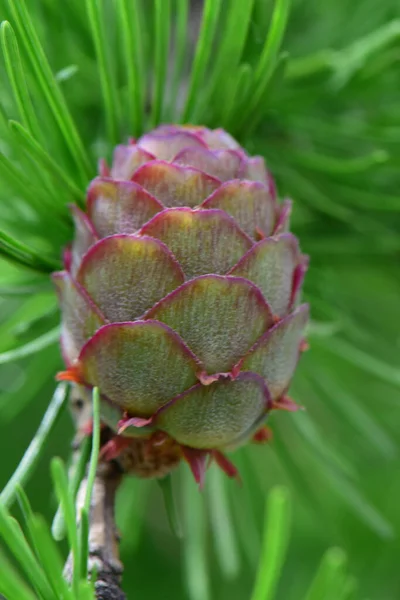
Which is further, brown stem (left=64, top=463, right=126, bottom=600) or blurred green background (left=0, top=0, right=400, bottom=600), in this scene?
blurred green background (left=0, top=0, right=400, bottom=600)

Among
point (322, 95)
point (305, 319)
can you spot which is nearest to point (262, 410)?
point (305, 319)

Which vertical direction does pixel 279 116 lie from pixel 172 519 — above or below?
above

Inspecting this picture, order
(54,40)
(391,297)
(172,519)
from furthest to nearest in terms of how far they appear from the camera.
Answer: (391,297), (54,40), (172,519)

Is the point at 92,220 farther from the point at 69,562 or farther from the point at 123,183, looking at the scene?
the point at 69,562

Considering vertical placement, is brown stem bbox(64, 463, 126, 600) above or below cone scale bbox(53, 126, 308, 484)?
below

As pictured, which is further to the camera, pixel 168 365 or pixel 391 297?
pixel 391 297
